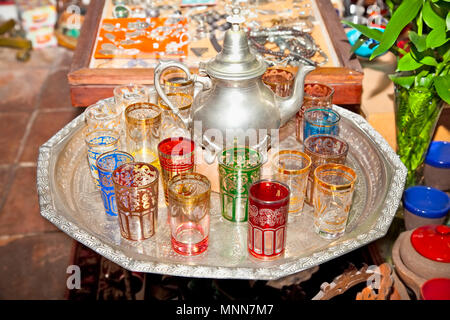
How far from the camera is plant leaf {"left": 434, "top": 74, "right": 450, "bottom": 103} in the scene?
3.82ft

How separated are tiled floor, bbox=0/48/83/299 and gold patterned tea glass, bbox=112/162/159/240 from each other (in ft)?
3.17

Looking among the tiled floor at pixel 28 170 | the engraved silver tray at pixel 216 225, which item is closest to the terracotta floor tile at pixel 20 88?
the tiled floor at pixel 28 170

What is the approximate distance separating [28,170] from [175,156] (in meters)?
1.57

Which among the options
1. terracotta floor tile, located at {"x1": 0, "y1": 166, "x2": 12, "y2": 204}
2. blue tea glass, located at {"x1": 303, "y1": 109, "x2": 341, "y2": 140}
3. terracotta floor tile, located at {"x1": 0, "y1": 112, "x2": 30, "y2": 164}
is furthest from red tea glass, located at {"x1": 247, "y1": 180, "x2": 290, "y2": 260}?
terracotta floor tile, located at {"x1": 0, "y1": 112, "x2": 30, "y2": 164}

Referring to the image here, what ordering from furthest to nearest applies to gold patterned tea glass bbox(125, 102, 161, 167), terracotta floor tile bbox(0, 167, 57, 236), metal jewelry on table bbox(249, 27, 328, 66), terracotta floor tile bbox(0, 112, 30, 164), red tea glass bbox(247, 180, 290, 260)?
1. terracotta floor tile bbox(0, 112, 30, 164)
2. terracotta floor tile bbox(0, 167, 57, 236)
3. metal jewelry on table bbox(249, 27, 328, 66)
4. gold patterned tea glass bbox(125, 102, 161, 167)
5. red tea glass bbox(247, 180, 290, 260)

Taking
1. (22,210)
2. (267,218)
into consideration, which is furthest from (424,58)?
(22,210)

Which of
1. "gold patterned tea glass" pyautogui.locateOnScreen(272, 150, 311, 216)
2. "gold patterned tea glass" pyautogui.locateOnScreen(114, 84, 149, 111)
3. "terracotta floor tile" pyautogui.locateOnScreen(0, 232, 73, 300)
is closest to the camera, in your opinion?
"gold patterned tea glass" pyautogui.locateOnScreen(272, 150, 311, 216)

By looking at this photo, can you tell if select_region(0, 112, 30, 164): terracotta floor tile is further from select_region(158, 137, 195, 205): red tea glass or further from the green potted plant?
the green potted plant

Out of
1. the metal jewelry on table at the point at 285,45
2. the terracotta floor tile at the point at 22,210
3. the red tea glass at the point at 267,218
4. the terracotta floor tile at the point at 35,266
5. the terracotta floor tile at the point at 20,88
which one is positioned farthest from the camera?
the terracotta floor tile at the point at 20,88

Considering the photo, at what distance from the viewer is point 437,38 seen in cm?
112

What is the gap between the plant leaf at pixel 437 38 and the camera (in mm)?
1115

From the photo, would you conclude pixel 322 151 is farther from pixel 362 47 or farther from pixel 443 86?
pixel 362 47

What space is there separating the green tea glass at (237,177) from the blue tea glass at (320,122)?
210 mm

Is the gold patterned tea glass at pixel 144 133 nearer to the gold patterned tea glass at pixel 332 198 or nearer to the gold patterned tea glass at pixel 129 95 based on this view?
the gold patterned tea glass at pixel 129 95
